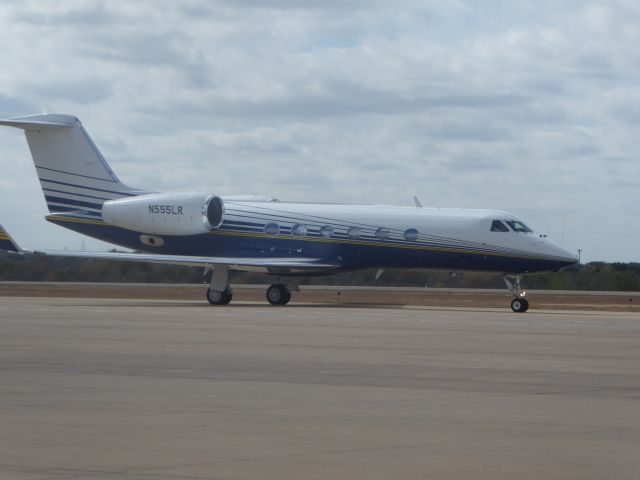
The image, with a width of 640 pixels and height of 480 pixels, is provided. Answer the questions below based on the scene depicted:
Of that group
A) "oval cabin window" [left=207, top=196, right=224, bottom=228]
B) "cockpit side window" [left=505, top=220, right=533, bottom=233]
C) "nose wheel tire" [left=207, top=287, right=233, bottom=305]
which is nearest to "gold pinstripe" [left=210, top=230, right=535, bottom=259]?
"oval cabin window" [left=207, top=196, right=224, bottom=228]

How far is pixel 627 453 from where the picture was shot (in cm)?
1021

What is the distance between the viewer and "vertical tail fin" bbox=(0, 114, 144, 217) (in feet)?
149

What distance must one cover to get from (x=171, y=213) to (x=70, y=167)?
4639mm

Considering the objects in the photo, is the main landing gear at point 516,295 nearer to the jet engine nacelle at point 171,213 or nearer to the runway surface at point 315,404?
the jet engine nacelle at point 171,213

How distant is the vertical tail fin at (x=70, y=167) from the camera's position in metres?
45.5

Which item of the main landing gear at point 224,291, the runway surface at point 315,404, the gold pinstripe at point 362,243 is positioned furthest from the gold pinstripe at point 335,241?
the runway surface at point 315,404

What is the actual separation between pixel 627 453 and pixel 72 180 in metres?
37.6

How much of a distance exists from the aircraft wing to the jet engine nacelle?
178 cm

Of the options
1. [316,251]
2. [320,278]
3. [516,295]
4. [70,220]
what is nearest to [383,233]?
[316,251]

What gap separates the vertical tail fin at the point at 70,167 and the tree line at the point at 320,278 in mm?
20741

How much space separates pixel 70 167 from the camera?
45.6 m

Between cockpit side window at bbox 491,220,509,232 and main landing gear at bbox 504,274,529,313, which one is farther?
cockpit side window at bbox 491,220,509,232

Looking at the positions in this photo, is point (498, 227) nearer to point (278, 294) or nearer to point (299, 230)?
point (299, 230)

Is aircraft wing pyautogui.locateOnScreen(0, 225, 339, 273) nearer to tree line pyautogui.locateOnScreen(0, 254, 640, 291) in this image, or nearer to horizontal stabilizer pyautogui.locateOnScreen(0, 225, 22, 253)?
horizontal stabilizer pyautogui.locateOnScreen(0, 225, 22, 253)
